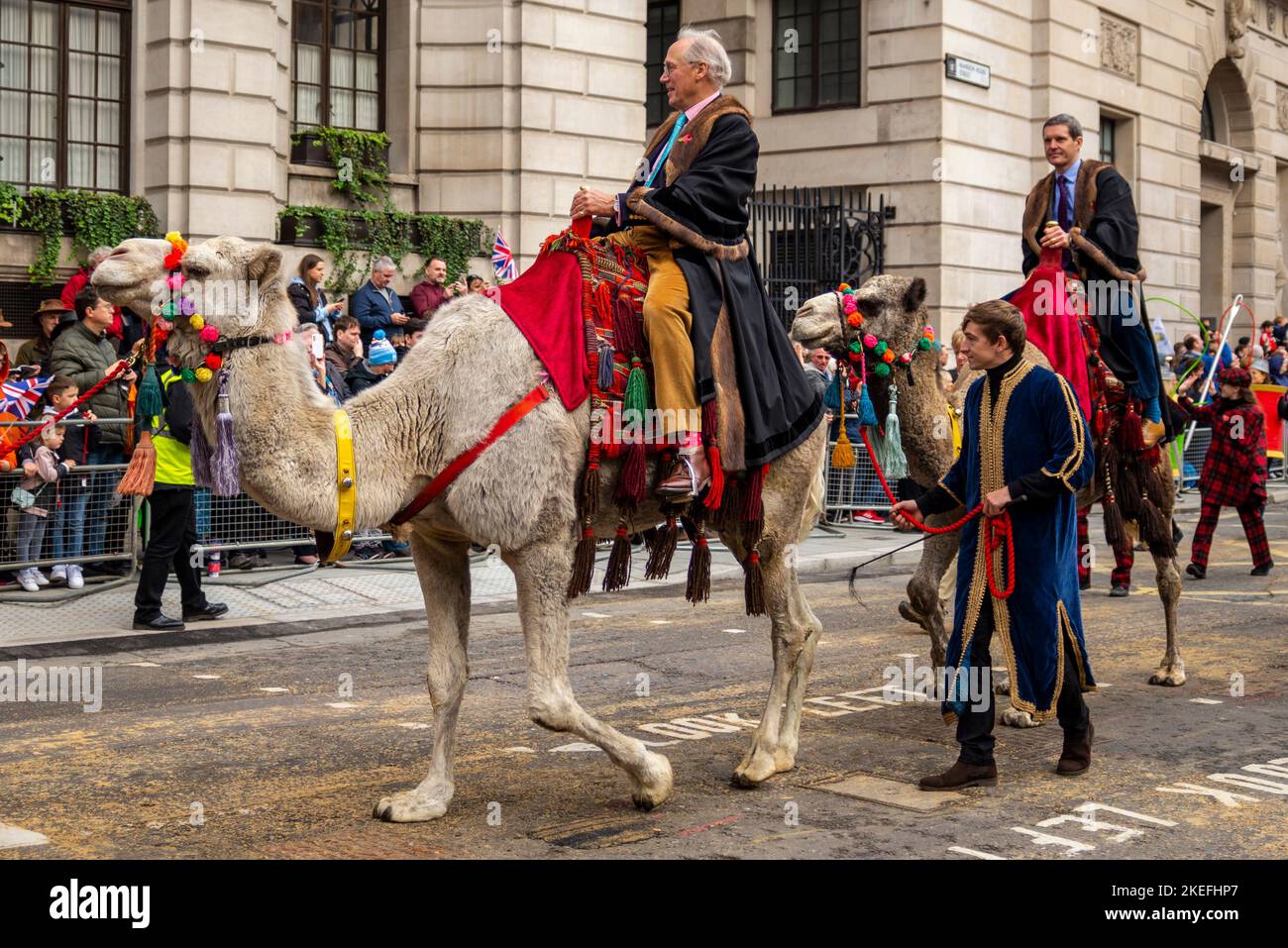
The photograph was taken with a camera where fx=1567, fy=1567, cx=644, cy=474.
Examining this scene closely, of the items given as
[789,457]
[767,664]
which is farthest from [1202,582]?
[789,457]

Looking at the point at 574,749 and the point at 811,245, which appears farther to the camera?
the point at 811,245

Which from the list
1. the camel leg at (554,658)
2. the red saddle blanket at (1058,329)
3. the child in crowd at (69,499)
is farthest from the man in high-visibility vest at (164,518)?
the red saddle blanket at (1058,329)

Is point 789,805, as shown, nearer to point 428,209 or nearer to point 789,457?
point 789,457

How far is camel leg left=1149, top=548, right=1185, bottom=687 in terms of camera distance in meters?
9.27

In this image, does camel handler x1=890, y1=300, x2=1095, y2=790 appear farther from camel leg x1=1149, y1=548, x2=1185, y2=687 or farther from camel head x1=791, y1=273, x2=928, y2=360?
camel leg x1=1149, y1=548, x2=1185, y2=687

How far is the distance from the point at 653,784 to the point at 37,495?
7.71 meters

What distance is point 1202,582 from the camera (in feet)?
46.7

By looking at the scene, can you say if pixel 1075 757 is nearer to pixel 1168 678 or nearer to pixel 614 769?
pixel 614 769

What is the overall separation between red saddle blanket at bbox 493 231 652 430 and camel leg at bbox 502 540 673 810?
0.63 metres

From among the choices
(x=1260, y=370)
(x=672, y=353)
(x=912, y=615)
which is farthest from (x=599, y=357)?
(x=1260, y=370)

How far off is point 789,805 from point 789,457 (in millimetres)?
1691

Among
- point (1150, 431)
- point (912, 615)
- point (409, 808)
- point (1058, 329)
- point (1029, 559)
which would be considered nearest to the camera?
point (409, 808)

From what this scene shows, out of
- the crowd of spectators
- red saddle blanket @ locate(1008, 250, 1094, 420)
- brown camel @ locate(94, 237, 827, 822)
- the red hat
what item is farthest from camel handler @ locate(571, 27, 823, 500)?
the red hat

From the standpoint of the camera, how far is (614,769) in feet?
23.6
